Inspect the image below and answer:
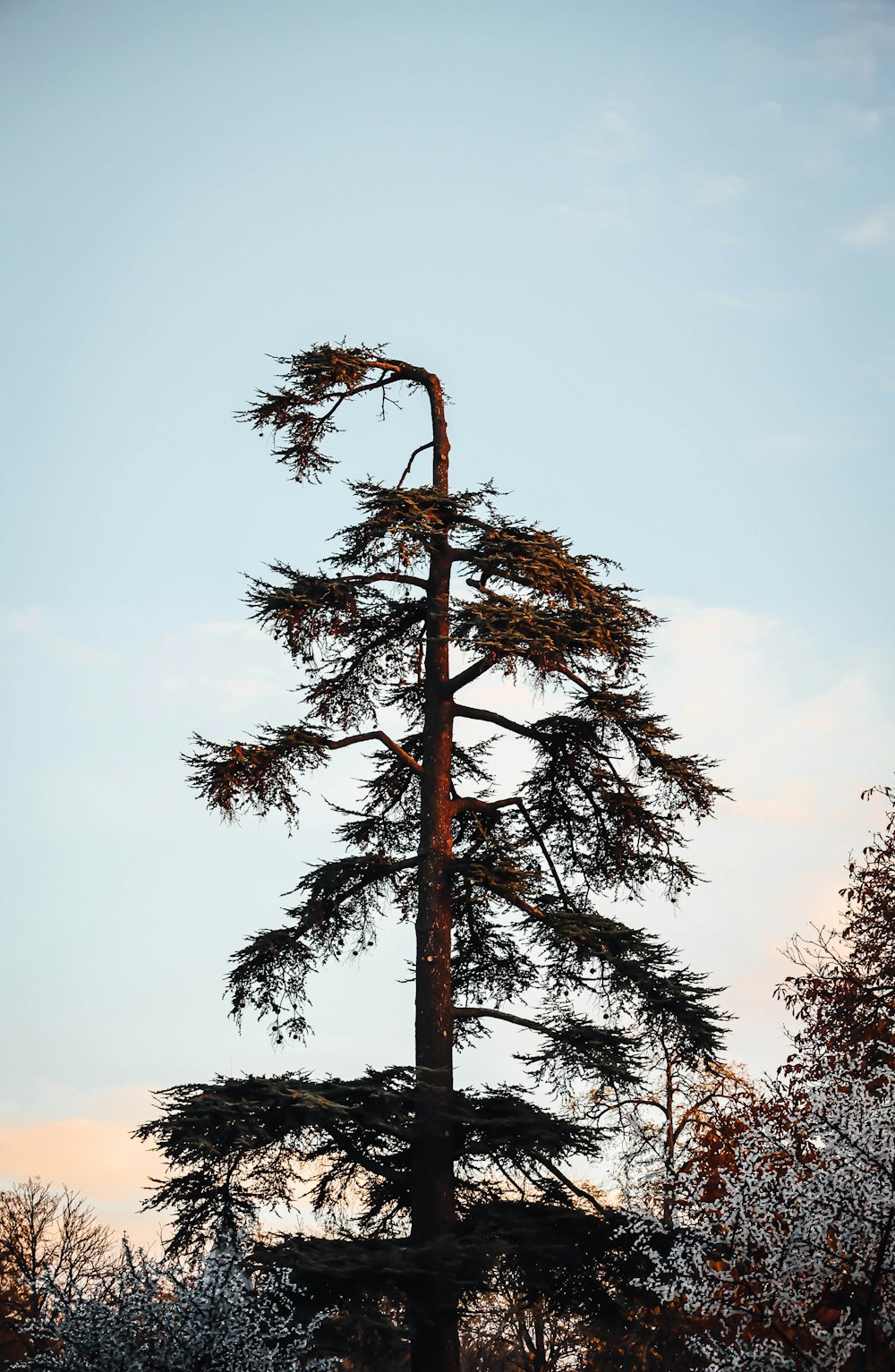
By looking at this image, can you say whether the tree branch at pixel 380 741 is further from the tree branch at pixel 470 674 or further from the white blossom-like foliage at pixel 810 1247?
the white blossom-like foliage at pixel 810 1247

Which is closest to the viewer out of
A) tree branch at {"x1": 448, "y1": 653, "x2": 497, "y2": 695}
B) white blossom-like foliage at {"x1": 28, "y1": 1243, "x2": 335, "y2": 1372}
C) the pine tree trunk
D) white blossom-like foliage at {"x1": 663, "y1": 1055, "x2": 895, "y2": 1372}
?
white blossom-like foliage at {"x1": 663, "y1": 1055, "x2": 895, "y2": 1372}

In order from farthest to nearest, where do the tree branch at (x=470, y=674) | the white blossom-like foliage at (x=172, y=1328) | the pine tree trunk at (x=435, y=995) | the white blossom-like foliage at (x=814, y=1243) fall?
the tree branch at (x=470, y=674), the pine tree trunk at (x=435, y=995), the white blossom-like foliage at (x=172, y=1328), the white blossom-like foliage at (x=814, y=1243)

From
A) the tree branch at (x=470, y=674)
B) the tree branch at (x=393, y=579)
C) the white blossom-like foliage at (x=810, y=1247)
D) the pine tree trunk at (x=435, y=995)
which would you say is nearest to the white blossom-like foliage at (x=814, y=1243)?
the white blossom-like foliage at (x=810, y=1247)

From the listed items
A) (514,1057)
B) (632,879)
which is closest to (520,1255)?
(514,1057)

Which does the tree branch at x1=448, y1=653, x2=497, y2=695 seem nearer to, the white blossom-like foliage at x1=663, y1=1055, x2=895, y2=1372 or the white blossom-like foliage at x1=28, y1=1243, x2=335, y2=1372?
the white blossom-like foliage at x1=663, y1=1055, x2=895, y2=1372

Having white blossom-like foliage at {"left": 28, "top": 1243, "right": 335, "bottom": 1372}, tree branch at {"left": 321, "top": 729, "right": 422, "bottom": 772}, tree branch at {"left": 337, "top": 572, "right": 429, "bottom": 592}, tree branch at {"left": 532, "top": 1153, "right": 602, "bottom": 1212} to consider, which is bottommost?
white blossom-like foliage at {"left": 28, "top": 1243, "right": 335, "bottom": 1372}

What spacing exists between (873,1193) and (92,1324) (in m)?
6.49

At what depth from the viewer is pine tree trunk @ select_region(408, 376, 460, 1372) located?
12.2 metres

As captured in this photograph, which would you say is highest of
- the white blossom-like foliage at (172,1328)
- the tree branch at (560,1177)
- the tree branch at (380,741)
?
the tree branch at (380,741)

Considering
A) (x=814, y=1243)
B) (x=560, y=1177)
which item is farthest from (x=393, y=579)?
(x=814, y=1243)

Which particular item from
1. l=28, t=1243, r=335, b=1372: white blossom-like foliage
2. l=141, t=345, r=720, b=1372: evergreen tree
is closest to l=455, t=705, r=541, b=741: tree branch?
l=141, t=345, r=720, b=1372: evergreen tree

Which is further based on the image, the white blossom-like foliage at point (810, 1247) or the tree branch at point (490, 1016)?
the tree branch at point (490, 1016)

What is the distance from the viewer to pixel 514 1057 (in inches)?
540

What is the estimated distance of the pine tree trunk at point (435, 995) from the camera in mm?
12155
